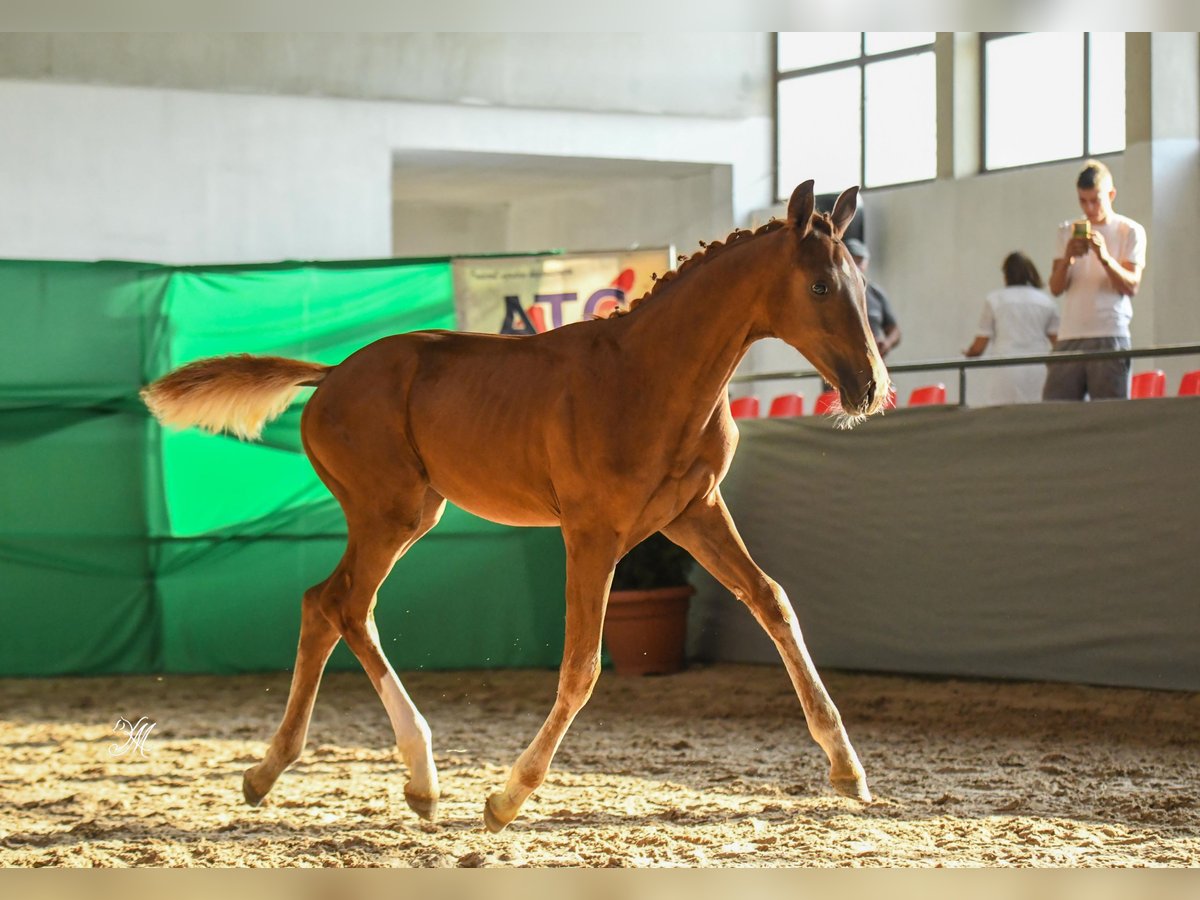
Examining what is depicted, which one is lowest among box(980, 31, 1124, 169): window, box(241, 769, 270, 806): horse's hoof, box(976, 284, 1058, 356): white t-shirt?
box(241, 769, 270, 806): horse's hoof

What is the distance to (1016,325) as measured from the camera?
28.7 feet

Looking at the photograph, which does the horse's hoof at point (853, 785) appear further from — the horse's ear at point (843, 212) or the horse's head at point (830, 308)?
the horse's ear at point (843, 212)

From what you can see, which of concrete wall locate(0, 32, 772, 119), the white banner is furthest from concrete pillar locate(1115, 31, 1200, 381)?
the white banner

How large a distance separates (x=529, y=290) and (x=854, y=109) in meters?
7.73

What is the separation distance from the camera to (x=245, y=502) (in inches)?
314

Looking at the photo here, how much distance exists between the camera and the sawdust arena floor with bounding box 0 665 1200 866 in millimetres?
3957

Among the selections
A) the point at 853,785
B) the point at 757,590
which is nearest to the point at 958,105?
the point at 757,590

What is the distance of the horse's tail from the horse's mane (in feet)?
3.87

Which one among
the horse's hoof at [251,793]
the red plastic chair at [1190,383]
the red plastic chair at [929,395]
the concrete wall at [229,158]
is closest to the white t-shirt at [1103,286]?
the red plastic chair at [1190,383]

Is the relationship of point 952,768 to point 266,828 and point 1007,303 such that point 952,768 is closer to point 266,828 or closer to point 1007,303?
point 266,828

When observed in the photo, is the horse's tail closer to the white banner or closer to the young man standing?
the white banner

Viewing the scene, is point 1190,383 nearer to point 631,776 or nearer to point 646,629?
point 646,629

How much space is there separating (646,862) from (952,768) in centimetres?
197

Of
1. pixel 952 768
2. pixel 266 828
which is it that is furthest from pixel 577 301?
pixel 266 828
